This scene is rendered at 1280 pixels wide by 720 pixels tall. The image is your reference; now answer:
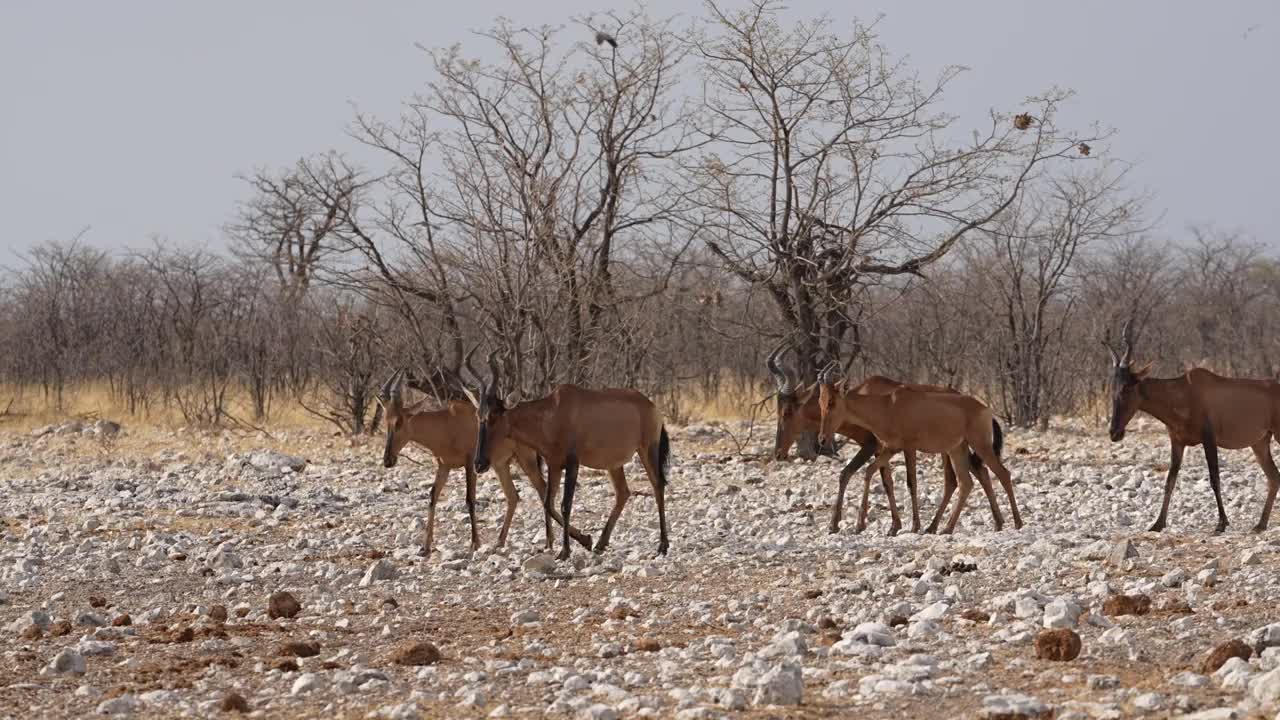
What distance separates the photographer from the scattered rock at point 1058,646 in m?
6.93

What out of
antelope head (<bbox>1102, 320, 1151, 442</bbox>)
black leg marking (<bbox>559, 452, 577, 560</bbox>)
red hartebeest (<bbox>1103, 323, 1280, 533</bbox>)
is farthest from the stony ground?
antelope head (<bbox>1102, 320, 1151, 442</bbox>)

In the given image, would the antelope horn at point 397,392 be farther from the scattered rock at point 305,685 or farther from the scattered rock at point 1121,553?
the scattered rock at point 305,685

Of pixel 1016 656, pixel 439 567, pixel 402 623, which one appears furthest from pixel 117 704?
pixel 439 567

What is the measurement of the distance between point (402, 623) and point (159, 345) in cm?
2401

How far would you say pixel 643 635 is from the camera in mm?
8320

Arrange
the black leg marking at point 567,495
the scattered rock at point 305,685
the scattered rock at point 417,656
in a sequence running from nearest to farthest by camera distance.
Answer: the scattered rock at point 305,685 < the scattered rock at point 417,656 < the black leg marking at point 567,495

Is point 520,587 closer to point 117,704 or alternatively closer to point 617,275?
point 117,704

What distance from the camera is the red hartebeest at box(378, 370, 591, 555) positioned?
502 inches

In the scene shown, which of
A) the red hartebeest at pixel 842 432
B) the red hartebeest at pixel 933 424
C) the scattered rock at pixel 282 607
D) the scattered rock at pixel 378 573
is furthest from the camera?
the red hartebeest at pixel 842 432

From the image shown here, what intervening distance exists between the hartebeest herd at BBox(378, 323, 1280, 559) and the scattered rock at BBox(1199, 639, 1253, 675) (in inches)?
225

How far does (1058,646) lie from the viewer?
6965 mm

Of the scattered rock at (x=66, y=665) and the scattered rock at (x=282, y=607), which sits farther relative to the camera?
the scattered rock at (x=282, y=607)

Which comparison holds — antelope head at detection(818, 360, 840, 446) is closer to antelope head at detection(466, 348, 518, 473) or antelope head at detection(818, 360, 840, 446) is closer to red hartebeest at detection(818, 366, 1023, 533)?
red hartebeest at detection(818, 366, 1023, 533)

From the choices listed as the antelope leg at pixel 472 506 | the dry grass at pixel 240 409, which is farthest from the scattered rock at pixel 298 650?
the dry grass at pixel 240 409
